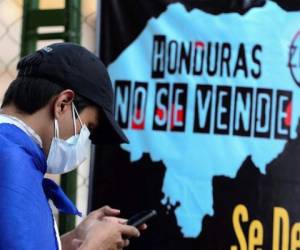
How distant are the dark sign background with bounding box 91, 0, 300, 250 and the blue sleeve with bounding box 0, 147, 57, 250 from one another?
0.91 metres

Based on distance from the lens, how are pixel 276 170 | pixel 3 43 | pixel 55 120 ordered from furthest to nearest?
pixel 3 43 < pixel 276 170 < pixel 55 120

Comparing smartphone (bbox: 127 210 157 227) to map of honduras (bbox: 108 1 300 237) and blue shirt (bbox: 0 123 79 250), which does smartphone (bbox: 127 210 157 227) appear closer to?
blue shirt (bbox: 0 123 79 250)

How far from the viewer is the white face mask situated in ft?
3.63

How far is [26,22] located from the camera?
194 cm

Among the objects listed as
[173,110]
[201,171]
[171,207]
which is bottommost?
[171,207]

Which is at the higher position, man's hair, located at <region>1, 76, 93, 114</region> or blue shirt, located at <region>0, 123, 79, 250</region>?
man's hair, located at <region>1, 76, 93, 114</region>

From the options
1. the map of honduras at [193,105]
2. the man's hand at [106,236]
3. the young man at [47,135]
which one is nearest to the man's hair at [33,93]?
the young man at [47,135]

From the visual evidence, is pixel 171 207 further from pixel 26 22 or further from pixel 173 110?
pixel 26 22

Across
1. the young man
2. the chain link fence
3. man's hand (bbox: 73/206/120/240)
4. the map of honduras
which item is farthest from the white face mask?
the chain link fence

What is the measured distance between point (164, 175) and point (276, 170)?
1.13 ft

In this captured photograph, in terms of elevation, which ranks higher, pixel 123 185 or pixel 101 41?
pixel 101 41

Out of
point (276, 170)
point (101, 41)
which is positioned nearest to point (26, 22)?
point (101, 41)

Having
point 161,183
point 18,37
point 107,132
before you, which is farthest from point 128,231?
point 18,37

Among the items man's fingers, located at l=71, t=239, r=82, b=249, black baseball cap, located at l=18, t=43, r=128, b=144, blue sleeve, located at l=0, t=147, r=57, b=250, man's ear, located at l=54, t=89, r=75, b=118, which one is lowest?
man's fingers, located at l=71, t=239, r=82, b=249
